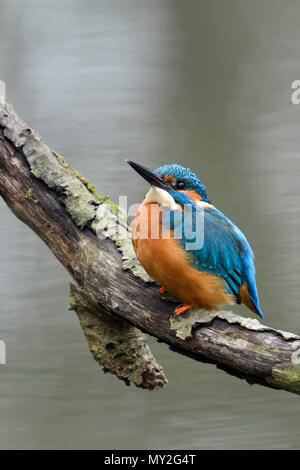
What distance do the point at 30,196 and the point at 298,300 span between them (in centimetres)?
218

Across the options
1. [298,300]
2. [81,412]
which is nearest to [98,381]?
[81,412]

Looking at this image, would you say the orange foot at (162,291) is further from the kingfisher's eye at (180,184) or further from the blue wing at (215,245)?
the kingfisher's eye at (180,184)

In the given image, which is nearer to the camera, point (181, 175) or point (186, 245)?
point (186, 245)

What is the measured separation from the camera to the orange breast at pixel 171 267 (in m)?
2.20

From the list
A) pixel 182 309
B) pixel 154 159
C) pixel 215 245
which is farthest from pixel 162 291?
pixel 154 159

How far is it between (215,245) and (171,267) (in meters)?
0.16

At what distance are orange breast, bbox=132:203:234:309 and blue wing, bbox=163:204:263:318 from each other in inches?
1.1

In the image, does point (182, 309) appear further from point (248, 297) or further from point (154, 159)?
point (154, 159)

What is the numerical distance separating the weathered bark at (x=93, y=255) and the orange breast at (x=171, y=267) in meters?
0.06

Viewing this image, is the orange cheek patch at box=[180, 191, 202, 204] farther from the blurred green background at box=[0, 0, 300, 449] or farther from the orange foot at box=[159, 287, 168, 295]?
the blurred green background at box=[0, 0, 300, 449]

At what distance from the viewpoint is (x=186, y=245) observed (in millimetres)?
2207

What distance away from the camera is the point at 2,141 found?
2.43 m

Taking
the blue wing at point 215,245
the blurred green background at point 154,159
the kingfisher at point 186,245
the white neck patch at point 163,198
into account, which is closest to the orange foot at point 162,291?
the kingfisher at point 186,245

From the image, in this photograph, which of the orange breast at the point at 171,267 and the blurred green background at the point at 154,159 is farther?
the blurred green background at the point at 154,159
